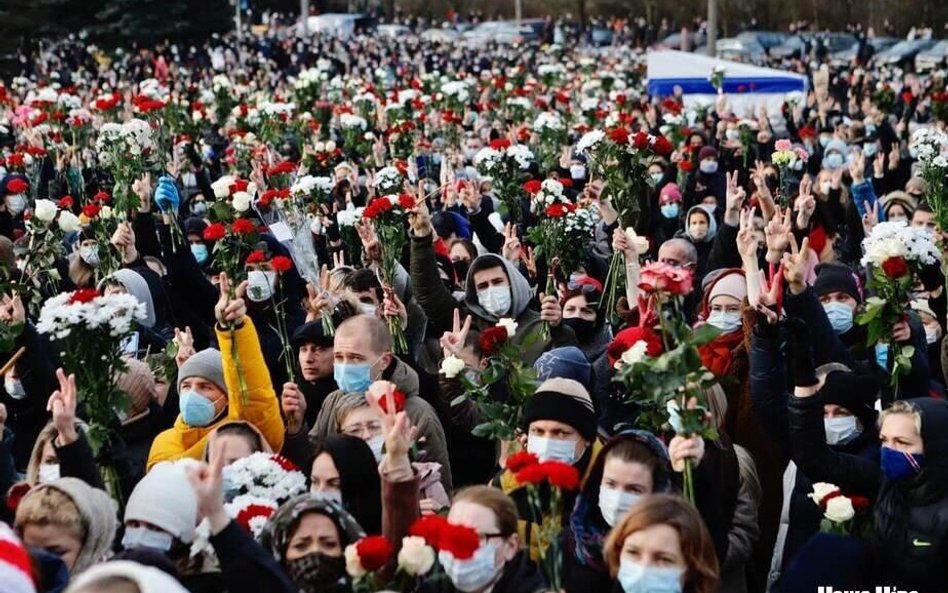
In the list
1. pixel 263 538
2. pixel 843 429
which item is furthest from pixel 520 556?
pixel 843 429

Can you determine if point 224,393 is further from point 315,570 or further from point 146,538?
point 315,570

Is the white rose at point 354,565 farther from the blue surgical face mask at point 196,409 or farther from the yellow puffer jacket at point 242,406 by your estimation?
the blue surgical face mask at point 196,409

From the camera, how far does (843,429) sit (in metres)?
6.36

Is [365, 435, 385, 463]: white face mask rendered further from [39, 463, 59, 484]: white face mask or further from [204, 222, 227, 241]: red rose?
[204, 222, 227, 241]: red rose

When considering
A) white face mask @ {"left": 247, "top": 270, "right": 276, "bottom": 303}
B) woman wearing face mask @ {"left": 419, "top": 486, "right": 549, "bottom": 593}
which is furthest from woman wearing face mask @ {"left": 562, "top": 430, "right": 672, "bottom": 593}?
white face mask @ {"left": 247, "top": 270, "right": 276, "bottom": 303}

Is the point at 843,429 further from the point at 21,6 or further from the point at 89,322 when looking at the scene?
the point at 21,6

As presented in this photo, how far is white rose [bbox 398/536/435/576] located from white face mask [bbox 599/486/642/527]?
3.13 feet

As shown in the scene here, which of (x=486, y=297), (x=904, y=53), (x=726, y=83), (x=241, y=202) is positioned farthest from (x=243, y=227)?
(x=904, y=53)

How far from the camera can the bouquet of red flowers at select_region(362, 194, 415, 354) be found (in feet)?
29.9

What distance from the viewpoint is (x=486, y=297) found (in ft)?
27.6

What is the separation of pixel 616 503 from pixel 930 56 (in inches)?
1434

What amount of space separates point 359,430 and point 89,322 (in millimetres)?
1143

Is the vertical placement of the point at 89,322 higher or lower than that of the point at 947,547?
higher

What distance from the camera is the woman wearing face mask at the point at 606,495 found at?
210 inches
